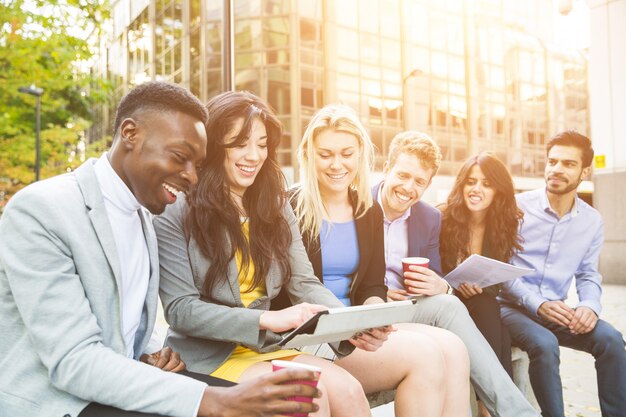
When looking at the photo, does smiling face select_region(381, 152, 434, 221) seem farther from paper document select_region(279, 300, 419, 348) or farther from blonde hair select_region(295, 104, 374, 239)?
paper document select_region(279, 300, 419, 348)

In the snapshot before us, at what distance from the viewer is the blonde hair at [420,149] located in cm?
371

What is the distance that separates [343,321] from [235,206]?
3.31 ft

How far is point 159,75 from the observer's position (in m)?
26.2

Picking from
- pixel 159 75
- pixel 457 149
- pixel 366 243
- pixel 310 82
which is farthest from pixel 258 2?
pixel 366 243

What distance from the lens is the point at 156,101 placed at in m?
2.02

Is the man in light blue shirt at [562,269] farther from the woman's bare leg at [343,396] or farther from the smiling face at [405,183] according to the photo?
the woman's bare leg at [343,396]

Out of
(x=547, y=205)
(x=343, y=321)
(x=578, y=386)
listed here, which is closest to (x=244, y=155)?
(x=343, y=321)

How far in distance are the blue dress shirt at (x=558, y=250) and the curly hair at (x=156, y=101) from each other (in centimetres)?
283

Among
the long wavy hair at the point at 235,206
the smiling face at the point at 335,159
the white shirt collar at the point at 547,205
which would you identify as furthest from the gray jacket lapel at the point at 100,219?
the white shirt collar at the point at 547,205

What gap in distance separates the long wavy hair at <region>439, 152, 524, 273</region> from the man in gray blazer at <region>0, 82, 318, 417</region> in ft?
7.92

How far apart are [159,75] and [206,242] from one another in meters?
25.5

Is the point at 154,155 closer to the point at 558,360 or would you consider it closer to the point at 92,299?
the point at 92,299

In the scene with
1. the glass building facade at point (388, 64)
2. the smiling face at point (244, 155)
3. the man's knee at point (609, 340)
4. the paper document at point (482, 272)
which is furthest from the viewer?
the glass building facade at point (388, 64)

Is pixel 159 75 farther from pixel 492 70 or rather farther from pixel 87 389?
pixel 87 389
